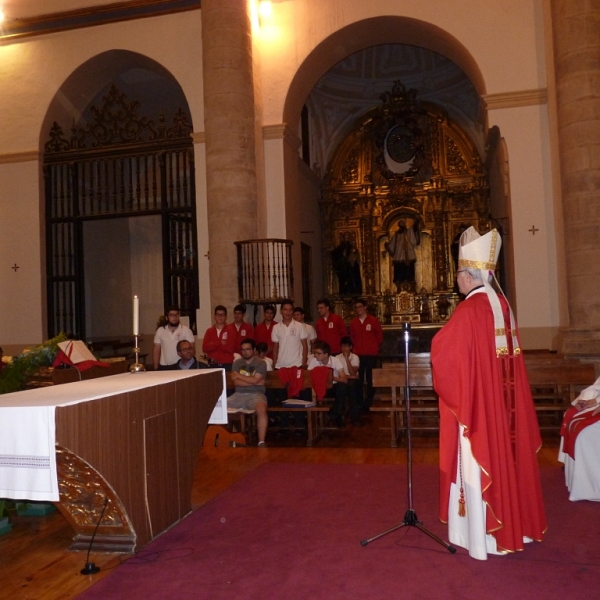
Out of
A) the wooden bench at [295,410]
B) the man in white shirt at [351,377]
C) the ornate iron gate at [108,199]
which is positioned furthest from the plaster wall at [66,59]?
the wooden bench at [295,410]

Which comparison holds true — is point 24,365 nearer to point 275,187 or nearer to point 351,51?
point 275,187

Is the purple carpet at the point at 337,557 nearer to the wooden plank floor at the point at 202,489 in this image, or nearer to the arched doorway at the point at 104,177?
the wooden plank floor at the point at 202,489

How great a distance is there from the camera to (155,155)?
40.1 ft

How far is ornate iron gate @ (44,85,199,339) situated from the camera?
39.8ft

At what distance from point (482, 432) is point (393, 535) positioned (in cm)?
99

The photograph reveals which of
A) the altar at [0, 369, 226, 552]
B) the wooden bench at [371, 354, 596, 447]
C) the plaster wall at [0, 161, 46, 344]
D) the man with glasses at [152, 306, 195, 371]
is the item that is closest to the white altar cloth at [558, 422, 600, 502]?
the wooden bench at [371, 354, 596, 447]

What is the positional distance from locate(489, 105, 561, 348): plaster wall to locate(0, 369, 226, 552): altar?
255 inches

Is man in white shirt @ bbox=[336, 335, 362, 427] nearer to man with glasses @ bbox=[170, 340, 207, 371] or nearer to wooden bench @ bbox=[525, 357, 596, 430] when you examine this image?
man with glasses @ bbox=[170, 340, 207, 371]

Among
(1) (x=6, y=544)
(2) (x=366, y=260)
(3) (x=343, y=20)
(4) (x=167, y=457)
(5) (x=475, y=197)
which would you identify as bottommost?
(1) (x=6, y=544)

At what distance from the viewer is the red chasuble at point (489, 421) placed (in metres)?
3.90

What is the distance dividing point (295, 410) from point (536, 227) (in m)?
4.90

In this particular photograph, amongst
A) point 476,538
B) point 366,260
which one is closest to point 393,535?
point 476,538

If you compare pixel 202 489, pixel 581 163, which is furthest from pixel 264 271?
pixel 202 489

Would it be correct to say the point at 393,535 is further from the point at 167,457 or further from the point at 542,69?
the point at 542,69
